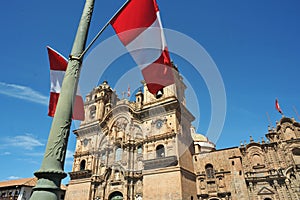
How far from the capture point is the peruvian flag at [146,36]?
610 cm

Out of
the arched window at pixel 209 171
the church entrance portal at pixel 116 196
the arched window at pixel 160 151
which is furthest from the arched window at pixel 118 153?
the arched window at pixel 209 171

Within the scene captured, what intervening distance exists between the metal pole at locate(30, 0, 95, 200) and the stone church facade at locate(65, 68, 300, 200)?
17.8 m

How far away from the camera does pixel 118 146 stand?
26516mm

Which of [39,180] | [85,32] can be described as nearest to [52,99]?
[85,32]

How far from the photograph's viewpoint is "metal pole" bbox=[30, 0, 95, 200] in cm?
315

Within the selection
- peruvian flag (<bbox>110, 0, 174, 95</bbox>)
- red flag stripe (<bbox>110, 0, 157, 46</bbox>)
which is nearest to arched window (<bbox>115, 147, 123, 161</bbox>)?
peruvian flag (<bbox>110, 0, 174, 95</bbox>)

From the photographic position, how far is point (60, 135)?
3.68 m

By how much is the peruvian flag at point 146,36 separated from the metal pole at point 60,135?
4.93 feet

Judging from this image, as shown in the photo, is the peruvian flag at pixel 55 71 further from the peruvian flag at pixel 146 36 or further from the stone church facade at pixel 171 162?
the stone church facade at pixel 171 162

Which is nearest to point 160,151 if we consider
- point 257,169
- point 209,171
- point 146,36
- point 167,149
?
point 167,149

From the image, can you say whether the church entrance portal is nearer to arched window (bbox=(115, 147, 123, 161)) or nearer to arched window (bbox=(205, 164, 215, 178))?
arched window (bbox=(115, 147, 123, 161))

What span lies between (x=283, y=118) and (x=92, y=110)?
86.9 ft

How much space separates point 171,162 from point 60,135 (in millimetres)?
18458

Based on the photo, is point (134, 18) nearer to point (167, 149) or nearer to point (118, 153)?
point (167, 149)
